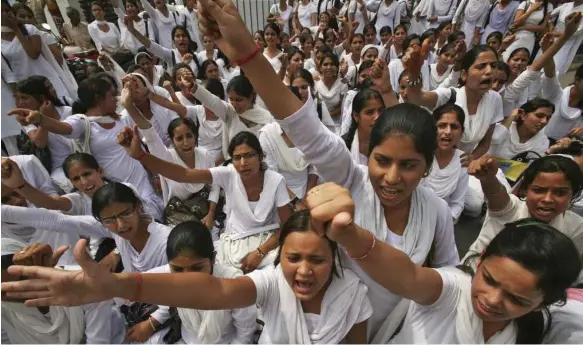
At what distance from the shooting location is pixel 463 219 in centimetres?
307

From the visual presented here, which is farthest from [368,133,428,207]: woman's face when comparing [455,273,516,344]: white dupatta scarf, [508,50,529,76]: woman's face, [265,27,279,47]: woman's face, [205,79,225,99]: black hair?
[265,27,279,47]: woman's face

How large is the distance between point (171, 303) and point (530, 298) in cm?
104

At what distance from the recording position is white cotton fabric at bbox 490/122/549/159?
3.12 m

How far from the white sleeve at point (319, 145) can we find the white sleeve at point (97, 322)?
4.18 feet

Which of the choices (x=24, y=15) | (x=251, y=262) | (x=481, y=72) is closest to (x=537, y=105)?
(x=481, y=72)

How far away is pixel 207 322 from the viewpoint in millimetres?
1611

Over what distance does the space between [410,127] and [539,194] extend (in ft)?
3.05

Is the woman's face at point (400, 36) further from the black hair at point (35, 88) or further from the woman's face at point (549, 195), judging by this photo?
the black hair at point (35, 88)

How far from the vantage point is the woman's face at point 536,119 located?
9.61ft

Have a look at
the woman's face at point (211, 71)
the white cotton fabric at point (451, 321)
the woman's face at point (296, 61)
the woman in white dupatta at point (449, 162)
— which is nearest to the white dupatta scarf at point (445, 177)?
the woman in white dupatta at point (449, 162)

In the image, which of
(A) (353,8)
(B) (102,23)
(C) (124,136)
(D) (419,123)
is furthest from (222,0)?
(A) (353,8)

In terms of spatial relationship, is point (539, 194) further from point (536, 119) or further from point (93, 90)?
point (93, 90)

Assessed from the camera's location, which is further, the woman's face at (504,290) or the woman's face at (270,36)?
the woman's face at (270,36)

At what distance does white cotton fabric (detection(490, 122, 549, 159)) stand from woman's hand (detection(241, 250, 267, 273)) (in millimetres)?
2488
